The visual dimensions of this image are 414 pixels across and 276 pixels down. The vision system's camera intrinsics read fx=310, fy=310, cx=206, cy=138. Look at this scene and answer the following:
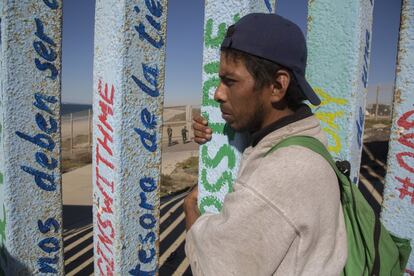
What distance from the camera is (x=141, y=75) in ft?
4.99

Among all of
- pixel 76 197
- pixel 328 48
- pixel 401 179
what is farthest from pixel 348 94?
pixel 76 197

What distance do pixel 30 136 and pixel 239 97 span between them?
39.7 inches

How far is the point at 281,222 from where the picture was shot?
2.97 ft

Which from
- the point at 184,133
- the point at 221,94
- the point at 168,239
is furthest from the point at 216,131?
the point at 184,133

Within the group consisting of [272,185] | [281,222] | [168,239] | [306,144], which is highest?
[306,144]

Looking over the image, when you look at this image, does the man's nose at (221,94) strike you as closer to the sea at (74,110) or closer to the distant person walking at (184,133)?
the sea at (74,110)

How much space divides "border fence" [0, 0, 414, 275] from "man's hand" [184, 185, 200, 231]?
2.2 inches

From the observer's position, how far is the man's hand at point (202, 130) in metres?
1.63

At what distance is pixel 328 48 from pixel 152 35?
938 mm

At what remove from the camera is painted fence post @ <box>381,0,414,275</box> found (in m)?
1.53

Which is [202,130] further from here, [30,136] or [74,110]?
[74,110]

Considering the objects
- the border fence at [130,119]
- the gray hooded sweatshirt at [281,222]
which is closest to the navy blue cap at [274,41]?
the gray hooded sweatshirt at [281,222]

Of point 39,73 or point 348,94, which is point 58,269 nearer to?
point 39,73

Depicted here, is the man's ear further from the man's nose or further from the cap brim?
the man's nose
